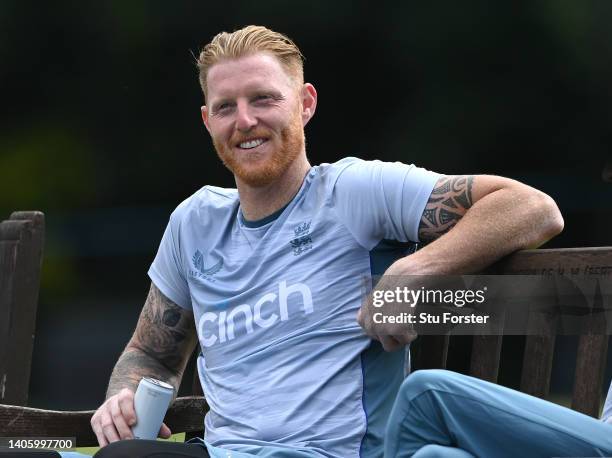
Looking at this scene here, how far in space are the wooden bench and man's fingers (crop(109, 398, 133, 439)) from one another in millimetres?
304


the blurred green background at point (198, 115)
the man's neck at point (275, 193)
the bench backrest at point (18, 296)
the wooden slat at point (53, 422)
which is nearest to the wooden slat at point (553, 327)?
the man's neck at point (275, 193)

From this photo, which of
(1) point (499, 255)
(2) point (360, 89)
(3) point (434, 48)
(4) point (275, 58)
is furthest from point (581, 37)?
(1) point (499, 255)

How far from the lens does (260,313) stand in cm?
222

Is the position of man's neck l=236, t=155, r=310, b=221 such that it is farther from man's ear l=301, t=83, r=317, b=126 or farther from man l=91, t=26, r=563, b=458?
man's ear l=301, t=83, r=317, b=126

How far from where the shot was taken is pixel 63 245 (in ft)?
14.8

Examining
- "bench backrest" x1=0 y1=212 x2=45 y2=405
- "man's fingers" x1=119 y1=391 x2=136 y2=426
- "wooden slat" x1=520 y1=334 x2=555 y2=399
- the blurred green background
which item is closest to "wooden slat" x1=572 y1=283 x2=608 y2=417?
"wooden slat" x1=520 y1=334 x2=555 y2=399

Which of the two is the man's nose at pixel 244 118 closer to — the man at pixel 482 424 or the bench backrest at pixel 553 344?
the bench backrest at pixel 553 344

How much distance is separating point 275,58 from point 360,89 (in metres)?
1.87

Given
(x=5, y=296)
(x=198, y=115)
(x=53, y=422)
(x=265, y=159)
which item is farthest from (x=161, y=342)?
(x=198, y=115)

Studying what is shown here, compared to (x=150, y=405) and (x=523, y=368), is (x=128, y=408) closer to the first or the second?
(x=150, y=405)

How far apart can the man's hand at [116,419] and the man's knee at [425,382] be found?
0.74 m

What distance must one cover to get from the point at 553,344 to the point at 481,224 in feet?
0.77

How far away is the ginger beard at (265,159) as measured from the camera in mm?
2318

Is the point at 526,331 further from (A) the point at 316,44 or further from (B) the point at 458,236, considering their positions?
(A) the point at 316,44
